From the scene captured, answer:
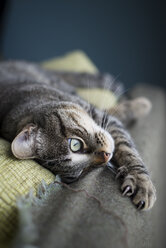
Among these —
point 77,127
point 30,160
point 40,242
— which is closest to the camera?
point 40,242

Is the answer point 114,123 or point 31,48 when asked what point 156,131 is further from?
point 31,48

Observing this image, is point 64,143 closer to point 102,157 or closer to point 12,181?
point 102,157

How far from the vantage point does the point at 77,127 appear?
1044mm

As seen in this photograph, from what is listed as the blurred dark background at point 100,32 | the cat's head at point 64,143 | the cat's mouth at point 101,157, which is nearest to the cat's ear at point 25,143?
the cat's head at point 64,143

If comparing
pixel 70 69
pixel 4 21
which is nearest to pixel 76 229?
pixel 70 69

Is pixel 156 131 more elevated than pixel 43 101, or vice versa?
pixel 43 101

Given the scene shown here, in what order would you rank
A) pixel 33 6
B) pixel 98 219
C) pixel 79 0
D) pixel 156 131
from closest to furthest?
pixel 98 219, pixel 156 131, pixel 79 0, pixel 33 6

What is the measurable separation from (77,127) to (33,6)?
3.59 meters

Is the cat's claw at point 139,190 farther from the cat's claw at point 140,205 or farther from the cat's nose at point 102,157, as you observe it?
the cat's nose at point 102,157

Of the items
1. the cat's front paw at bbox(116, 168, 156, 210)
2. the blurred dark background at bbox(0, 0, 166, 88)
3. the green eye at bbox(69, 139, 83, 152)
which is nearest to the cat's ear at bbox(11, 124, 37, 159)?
the green eye at bbox(69, 139, 83, 152)

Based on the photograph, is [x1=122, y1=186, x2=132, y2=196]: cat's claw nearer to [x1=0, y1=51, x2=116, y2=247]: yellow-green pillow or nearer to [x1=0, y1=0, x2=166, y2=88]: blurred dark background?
[x1=0, y1=51, x2=116, y2=247]: yellow-green pillow

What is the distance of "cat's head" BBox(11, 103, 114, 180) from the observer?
0.95 meters

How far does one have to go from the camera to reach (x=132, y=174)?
2.96 ft

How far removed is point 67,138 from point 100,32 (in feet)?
9.71
